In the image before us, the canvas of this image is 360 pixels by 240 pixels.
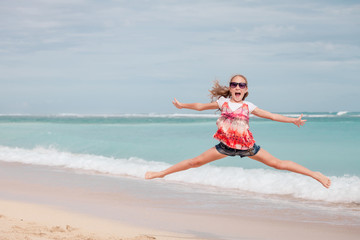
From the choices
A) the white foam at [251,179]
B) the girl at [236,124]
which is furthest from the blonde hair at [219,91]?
the white foam at [251,179]

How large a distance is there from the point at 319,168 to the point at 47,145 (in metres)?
14.1

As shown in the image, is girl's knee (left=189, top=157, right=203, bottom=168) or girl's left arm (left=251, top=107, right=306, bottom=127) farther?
girl's knee (left=189, top=157, right=203, bottom=168)

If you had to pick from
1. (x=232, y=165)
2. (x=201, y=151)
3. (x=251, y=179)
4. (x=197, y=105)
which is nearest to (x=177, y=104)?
(x=197, y=105)

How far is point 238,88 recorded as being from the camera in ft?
18.6

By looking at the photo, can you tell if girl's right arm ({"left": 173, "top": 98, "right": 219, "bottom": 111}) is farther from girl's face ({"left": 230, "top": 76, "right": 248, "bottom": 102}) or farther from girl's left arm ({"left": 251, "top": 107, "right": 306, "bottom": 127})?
girl's left arm ({"left": 251, "top": 107, "right": 306, "bottom": 127})

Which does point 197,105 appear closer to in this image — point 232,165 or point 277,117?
point 277,117

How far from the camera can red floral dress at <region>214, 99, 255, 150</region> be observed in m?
5.65

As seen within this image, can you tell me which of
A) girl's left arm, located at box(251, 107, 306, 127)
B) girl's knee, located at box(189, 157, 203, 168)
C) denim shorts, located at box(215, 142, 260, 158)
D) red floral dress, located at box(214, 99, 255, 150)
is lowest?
girl's knee, located at box(189, 157, 203, 168)

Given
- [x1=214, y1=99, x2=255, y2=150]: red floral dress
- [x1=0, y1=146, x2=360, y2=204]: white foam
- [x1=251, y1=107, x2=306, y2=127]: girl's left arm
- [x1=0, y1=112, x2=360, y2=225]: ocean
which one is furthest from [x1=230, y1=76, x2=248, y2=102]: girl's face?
[x1=0, y1=146, x2=360, y2=204]: white foam

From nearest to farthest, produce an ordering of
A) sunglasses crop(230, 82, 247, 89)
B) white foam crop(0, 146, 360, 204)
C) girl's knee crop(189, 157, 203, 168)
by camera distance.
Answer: sunglasses crop(230, 82, 247, 89) < girl's knee crop(189, 157, 203, 168) < white foam crop(0, 146, 360, 204)

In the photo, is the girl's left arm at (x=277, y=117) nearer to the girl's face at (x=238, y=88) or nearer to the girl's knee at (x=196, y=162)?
the girl's face at (x=238, y=88)

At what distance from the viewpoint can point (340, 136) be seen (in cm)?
2502

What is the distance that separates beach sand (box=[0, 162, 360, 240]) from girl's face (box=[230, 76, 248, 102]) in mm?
1960

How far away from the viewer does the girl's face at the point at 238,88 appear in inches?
222
